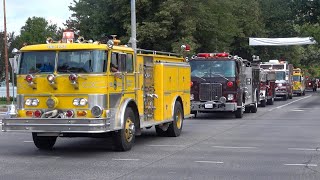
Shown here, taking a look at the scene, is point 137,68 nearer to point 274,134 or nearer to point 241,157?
point 241,157

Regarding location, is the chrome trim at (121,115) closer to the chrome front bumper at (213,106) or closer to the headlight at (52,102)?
the headlight at (52,102)

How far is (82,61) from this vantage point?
40.1ft

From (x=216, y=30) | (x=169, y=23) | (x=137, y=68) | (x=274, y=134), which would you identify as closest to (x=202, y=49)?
(x=216, y=30)

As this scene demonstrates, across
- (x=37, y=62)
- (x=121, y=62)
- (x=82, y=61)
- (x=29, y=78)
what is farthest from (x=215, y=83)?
(x=29, y=78)

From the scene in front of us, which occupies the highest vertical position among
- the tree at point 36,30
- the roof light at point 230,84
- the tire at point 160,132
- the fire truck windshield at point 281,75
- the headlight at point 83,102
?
the tree at point 36,30

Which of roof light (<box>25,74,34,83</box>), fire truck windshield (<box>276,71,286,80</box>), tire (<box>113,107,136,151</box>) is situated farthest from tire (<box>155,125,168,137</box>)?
fire truck windshield (<box>276,71,286,80</box>)

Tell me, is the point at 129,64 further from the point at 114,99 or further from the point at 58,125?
the point at 58,125

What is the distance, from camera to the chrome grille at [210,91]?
23.3m

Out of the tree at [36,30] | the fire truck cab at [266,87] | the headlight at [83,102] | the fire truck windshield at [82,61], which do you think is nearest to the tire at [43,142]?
the headlight at [83,102]

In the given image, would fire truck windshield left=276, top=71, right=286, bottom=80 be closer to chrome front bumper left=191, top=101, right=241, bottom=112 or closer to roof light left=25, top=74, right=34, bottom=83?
chrome front bumper left=191, top=101, right=241, bottom=112

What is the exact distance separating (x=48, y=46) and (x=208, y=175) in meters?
4.84

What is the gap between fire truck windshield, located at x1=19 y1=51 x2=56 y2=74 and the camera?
489 inches

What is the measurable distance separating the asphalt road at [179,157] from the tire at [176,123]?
0.30m

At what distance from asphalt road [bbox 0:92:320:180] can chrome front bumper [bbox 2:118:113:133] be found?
2.04 ft
